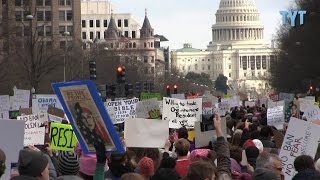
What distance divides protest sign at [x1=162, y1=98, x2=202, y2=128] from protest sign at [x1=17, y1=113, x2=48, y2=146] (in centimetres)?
369

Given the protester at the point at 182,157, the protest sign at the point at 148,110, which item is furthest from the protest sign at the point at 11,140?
the protest sign at the point at 148,110

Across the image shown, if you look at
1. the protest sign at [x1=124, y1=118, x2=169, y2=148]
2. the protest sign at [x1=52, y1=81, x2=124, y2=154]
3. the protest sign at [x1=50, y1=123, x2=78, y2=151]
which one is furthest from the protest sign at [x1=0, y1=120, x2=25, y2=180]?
the protest sign at [x1=124, y1=118, x2=169, y2=148]

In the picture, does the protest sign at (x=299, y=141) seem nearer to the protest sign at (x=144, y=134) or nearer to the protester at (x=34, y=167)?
the protest sign at (x=144, y=134)

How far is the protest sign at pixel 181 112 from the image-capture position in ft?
58.8

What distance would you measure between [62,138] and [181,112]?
655 cm

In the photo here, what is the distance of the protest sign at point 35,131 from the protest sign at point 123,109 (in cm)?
497

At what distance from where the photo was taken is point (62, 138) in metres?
11.8

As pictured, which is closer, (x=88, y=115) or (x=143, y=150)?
(x=88, y=115)

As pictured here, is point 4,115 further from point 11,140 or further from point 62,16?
point 62,16

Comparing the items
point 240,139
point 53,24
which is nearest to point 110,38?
point 53,24

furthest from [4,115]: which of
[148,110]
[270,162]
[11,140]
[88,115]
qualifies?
[88,115]

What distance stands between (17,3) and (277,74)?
90.6ft

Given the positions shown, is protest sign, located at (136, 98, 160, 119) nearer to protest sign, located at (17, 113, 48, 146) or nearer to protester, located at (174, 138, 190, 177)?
protest sign, located at (17, 113, 48, 146)

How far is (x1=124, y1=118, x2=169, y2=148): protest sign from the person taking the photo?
37.9 feet
